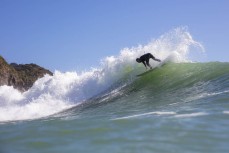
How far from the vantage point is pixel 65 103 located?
74.9ft

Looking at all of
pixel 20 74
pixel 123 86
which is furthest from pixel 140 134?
pixel 20 74

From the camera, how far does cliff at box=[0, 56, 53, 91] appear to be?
56.6 meters

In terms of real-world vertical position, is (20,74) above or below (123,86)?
above

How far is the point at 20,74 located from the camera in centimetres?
6412

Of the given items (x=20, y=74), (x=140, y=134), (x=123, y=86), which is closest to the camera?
(x=140, y=134)

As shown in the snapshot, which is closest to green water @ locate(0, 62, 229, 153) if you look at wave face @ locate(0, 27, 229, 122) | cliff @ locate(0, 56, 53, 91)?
wave face @ locate(0, 27, 229, 122)

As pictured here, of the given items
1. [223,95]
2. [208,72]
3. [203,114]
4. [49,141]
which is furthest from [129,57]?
[49,141]

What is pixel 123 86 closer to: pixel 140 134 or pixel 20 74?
pixel 140 134

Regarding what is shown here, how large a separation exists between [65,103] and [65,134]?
1584 centimetres

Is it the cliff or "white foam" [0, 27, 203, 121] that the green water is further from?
the cliff

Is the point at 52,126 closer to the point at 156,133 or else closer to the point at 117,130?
the point at 117,130

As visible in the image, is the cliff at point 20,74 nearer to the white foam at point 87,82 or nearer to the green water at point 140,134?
the white foam at point 87,82

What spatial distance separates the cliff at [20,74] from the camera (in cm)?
5662

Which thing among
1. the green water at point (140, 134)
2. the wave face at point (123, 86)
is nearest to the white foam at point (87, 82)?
the wave face at point (123, 86)
